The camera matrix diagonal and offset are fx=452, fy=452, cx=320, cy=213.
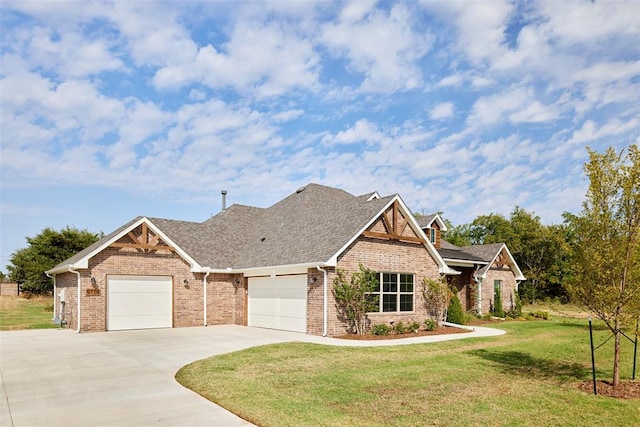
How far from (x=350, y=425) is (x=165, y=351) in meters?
8.33

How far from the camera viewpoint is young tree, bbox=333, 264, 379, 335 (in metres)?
16.5

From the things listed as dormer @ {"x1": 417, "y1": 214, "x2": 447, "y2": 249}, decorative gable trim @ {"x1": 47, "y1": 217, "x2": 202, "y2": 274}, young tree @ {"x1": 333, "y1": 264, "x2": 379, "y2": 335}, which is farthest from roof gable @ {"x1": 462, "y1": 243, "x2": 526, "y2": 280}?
decorative gable trim @ {"x1": 47, "y1": 217, "x2": 202, "y2": 274}

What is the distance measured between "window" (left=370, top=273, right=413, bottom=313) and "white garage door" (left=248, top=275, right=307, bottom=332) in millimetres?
2845

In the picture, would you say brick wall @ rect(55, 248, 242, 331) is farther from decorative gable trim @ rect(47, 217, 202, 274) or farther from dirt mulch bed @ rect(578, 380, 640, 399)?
dirt mulch bed @ rect(578, 380, 640, 399)

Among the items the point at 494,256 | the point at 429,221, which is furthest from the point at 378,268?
the point at 494,256

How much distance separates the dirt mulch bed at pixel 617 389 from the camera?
8.16 m

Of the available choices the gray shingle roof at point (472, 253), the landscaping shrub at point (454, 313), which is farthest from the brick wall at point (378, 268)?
the gray shingle roof at point (472, 253)

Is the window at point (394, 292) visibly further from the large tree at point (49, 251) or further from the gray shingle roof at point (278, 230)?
the large tree at point (49, 251)

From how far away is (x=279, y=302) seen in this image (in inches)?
746

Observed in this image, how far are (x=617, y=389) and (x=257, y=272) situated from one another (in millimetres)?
14386

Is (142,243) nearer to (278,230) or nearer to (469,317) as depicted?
(278,230)

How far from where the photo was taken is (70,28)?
1346 centimetres

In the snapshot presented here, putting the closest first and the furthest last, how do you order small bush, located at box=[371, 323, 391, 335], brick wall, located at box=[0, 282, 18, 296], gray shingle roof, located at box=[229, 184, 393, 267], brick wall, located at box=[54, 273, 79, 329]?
small bush, located at box=[371, 323, 391, 335] → gray shingle roof, located at box=[229, 184, 393, 267] → brick wall, located at box=[54, 273, 79, 329] → brick wall, located at box=[0, 282, 18, 296]

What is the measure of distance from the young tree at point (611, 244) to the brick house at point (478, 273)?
15.7 meters
